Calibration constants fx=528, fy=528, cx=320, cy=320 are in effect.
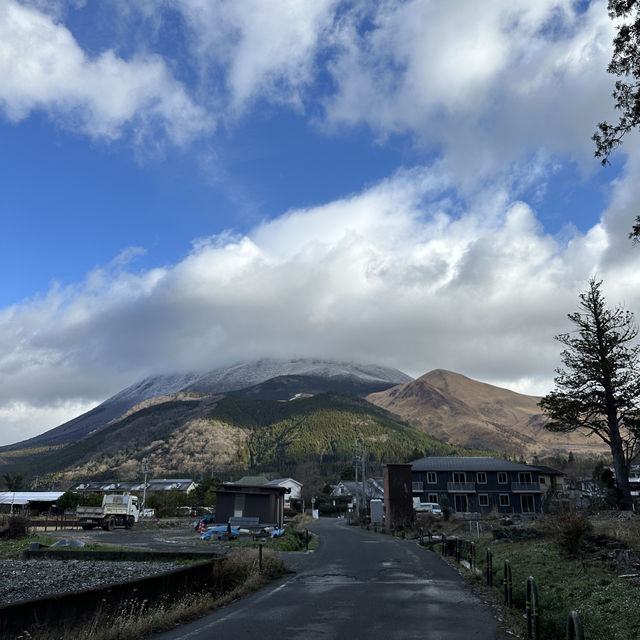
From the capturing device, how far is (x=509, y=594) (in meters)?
13.6

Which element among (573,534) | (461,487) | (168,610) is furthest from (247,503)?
(168,610)

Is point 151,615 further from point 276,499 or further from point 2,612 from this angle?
point 276,499

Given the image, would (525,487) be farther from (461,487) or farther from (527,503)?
(461,487)

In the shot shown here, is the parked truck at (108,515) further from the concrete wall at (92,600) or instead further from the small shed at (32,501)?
the concrete wall at (92,600)

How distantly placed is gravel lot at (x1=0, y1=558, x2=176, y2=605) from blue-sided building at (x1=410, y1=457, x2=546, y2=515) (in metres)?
55.9

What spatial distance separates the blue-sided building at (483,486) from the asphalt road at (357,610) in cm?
5267

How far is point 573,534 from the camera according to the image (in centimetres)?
1848

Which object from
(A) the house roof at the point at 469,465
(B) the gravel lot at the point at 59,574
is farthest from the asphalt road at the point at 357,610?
(A) the house roof at the point at 469,465

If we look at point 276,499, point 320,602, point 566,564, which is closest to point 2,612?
point 320,602

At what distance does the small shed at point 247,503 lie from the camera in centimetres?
4969

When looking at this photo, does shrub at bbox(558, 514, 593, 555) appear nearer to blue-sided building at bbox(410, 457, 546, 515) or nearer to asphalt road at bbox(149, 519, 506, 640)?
asphalt road at bbox(149, 519, 506, 640)

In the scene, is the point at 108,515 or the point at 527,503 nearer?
the point at 108,515

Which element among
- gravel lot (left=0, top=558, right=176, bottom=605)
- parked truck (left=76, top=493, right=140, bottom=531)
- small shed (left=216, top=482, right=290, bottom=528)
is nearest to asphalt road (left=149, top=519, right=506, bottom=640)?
gravel lot (left=0, top=558, right=176, bottom=605)

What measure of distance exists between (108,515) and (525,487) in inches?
2097
